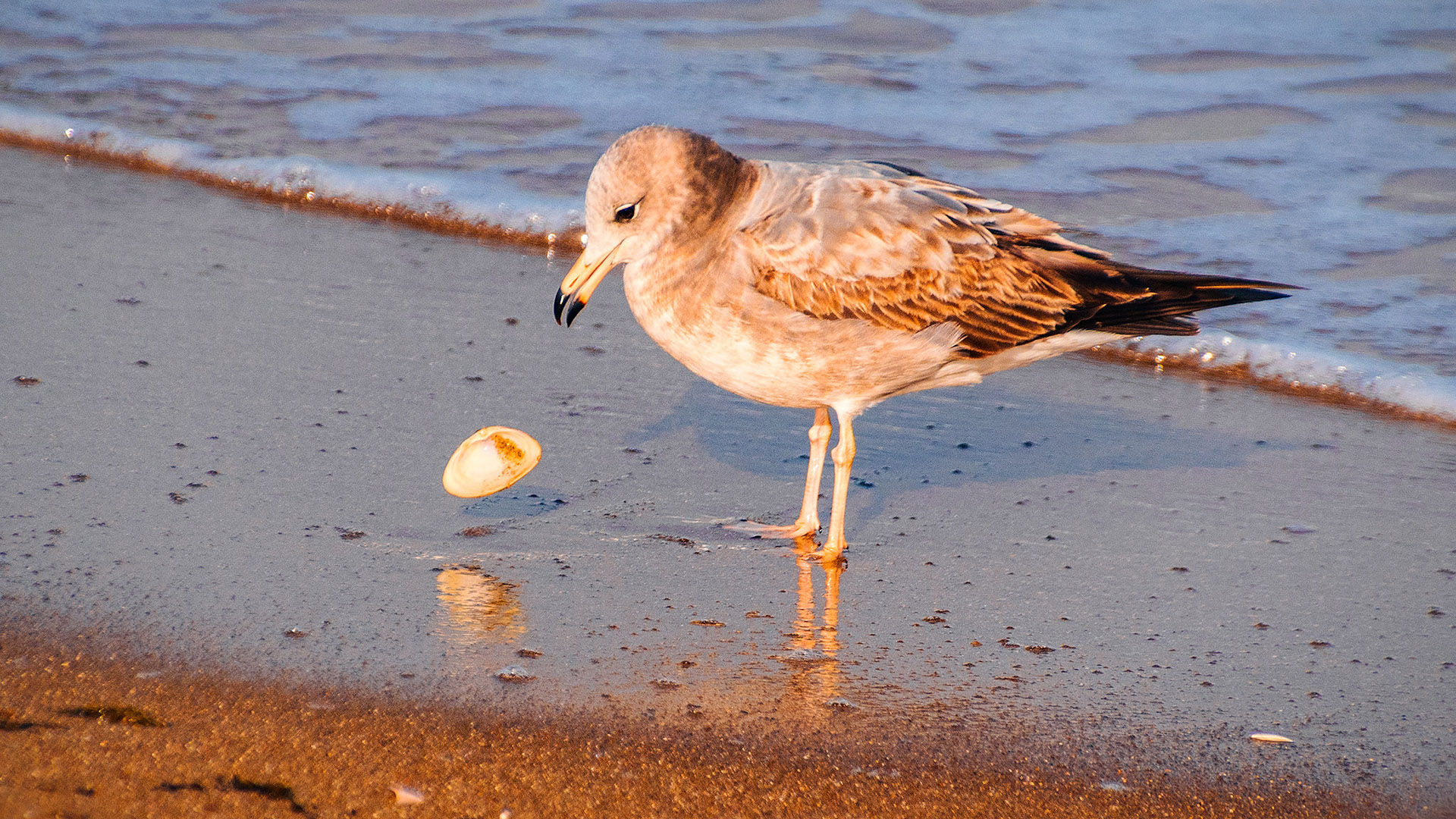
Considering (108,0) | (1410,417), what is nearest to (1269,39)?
(1410,417)

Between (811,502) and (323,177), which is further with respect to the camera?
(323,177)

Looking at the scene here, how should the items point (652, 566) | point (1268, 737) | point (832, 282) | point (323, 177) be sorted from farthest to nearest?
point (323, 177) < point (832, 282) < point (652, 566) < point (1268, 737)

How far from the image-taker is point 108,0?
10992 millimetres

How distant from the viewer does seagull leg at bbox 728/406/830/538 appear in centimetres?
432

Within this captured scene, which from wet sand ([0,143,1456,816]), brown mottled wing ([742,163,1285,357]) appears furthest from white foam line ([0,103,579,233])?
brown mottled wing ([742,163,1285,357])

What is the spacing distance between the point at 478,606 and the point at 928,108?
622 cm

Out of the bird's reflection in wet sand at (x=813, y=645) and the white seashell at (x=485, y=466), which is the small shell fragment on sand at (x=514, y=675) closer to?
the bird's reflection in wet sand at (x=813, y=645)

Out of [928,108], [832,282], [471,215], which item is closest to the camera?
[832,282]

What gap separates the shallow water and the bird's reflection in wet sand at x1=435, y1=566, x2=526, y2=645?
3.45 m

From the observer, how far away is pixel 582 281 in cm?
430

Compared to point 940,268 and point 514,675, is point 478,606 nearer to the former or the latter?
point 514,675

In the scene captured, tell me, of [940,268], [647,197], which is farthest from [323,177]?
[940,268]

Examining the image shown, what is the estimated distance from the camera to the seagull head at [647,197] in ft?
13.8

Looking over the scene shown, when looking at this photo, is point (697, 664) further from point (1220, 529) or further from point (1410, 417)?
point (1410, 417)
